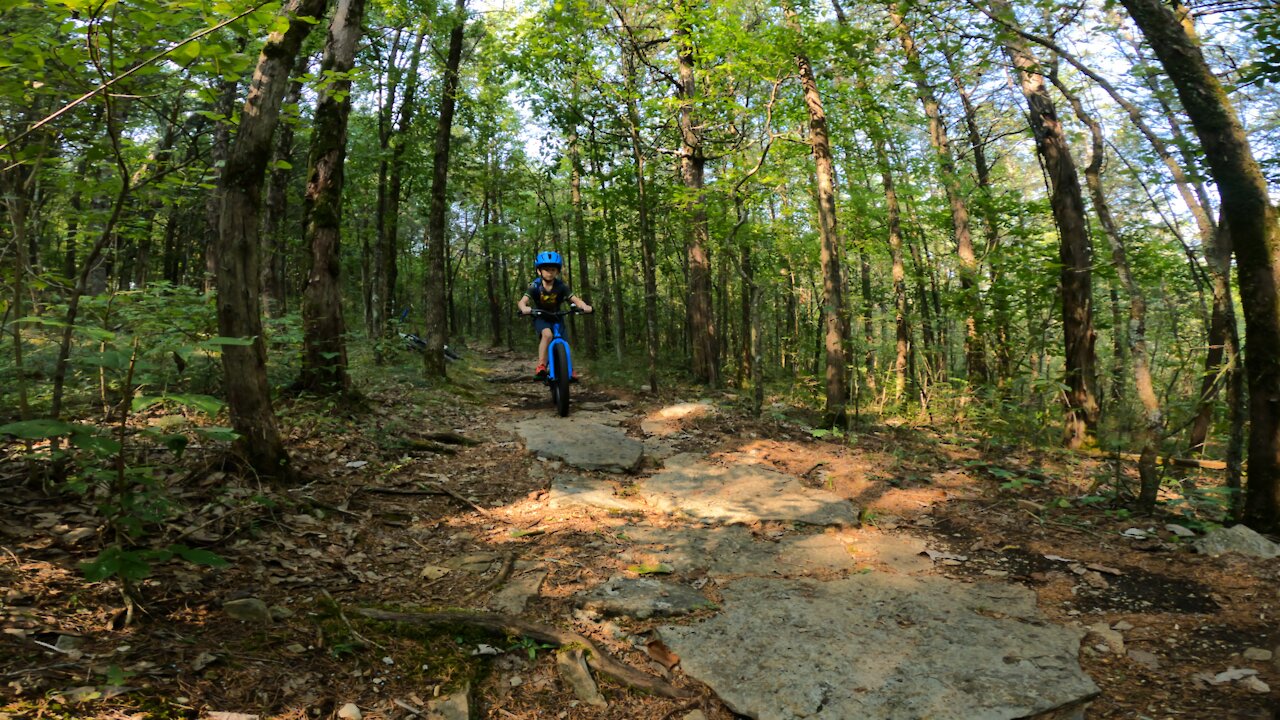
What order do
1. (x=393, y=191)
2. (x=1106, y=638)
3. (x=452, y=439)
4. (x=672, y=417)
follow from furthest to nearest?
(x=393, y=191) < (x=672, y=417) < (x=452, y=439) < (x=1106, y=638)

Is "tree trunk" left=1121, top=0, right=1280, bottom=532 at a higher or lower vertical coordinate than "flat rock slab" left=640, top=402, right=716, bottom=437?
higher

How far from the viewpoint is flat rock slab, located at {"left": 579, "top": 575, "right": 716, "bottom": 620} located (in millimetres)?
3385

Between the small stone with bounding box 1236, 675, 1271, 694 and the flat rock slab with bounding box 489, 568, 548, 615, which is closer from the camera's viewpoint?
the small stone with bounding box 1236, 675, 1271, 694

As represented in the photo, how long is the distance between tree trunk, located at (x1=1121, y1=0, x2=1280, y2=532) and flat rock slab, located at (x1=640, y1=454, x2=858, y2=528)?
9.07 ft

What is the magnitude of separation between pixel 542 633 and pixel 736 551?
1875 millimetres

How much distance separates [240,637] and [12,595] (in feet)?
2.60

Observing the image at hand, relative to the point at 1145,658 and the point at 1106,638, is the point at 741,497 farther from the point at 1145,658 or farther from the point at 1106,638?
the point at 1145,658

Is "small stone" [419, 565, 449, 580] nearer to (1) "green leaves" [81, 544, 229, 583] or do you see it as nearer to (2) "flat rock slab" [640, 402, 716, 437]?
(1) "green leaves" [81, 544, 229, 583]

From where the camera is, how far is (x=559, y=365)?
8.42 metres

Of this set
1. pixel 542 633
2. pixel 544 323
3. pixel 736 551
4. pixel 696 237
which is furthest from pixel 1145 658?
pixel 696 237

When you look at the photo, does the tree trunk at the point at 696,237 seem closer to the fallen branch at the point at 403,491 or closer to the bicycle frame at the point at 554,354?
the bicycle frame at the point at 554,354

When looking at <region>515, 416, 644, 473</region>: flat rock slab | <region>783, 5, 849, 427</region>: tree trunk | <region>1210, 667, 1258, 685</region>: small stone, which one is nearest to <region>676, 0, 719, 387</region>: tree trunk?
<region>783, 5, 849, 427</region>: tree trunk

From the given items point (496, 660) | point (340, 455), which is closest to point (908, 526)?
point (496, 660)

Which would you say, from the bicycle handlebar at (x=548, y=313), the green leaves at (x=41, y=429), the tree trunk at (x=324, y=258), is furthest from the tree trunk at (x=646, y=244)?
the green leaves at (x=41, y=429)
